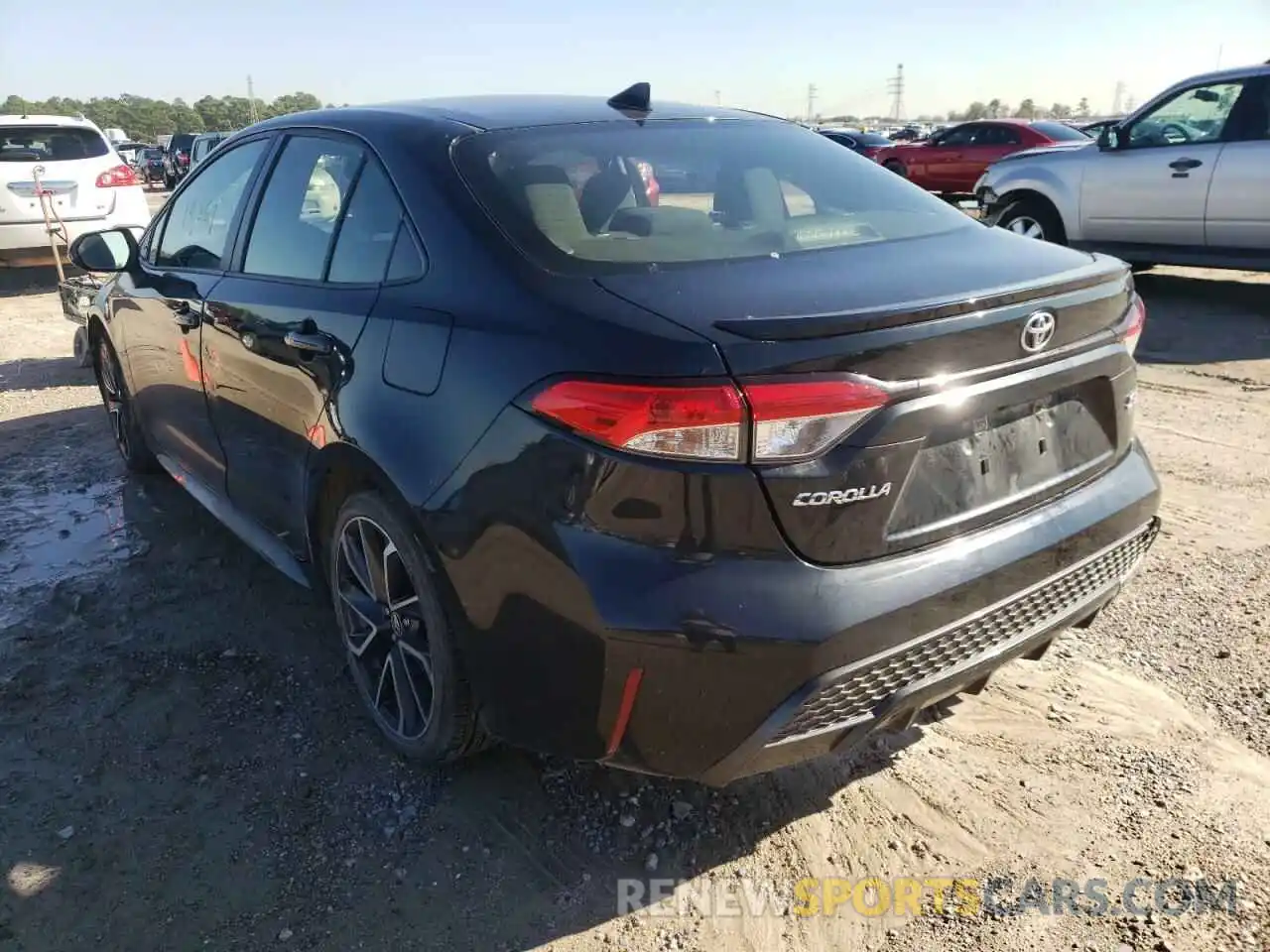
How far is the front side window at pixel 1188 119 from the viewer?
8086mm

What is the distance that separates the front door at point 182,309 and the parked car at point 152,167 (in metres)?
31.1

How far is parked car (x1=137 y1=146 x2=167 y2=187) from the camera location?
105 ft

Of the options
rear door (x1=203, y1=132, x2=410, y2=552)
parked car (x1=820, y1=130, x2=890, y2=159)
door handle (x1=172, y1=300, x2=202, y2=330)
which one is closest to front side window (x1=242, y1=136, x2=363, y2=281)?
rear door (x1=203, y1=132, x2=410, y2=552)

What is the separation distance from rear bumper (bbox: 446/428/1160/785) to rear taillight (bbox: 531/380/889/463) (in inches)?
7.0

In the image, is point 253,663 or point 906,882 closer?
point 906,882

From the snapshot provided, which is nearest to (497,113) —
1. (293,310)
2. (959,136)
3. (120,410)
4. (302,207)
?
(302,207)

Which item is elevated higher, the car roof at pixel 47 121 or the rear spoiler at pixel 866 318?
the car roof at pixel 47 121

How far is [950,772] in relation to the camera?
8.80 feet

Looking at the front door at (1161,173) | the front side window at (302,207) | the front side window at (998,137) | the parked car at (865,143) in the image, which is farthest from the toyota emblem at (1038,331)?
the parked car at (865,143)

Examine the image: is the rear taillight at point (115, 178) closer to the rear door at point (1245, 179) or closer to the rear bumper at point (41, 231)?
the rear bumper at point (41, 231)

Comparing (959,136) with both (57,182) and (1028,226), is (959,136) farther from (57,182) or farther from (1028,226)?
(57,182)

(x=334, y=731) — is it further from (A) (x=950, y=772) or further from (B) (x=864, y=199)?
(B) (x=864, y=199)

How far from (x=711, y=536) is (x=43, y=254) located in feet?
36.4

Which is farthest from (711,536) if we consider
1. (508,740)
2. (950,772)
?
(950,772)
